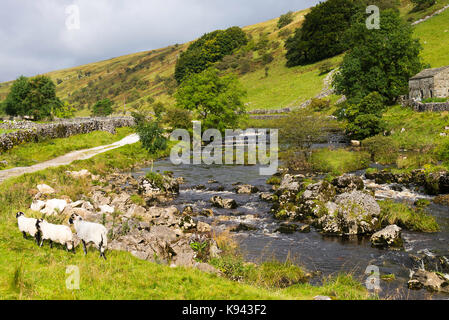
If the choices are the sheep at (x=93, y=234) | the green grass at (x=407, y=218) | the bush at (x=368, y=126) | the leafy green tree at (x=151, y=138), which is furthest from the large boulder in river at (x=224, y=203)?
the bush at (x=368, y=126)

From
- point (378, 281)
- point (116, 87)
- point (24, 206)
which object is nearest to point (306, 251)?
point (378, 281)

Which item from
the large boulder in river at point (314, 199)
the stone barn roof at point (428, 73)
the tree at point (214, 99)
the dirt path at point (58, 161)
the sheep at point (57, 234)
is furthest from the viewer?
the tree at point (214, 99)

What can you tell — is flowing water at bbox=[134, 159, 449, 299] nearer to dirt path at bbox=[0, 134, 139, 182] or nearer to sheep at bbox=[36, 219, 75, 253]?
sheep at bbox=[36, 219, 75, 253]

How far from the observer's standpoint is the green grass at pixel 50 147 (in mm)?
34906

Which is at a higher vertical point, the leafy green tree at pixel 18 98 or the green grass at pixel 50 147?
the leafy green tree at pixel 18 98

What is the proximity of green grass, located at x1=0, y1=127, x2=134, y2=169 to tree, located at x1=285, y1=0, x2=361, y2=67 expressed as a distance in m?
76.5

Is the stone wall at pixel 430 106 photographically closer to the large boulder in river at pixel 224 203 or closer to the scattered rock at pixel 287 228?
the large boulder in river at pixel 224 203

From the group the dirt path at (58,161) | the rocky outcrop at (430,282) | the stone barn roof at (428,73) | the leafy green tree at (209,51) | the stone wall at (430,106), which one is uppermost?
the leafy green tree at (209,51)

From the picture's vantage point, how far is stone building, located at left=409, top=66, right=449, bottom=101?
5266cm

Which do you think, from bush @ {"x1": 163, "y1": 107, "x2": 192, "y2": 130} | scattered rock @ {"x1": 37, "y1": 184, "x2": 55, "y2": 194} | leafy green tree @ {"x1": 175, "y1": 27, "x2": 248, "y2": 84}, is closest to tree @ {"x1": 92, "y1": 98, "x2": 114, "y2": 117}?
leafy green tree @ {"x1": 175, "y1": 27, "x2": 248, "y2": 84}

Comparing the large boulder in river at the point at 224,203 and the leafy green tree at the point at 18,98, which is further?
the leafy green tree at the point at 18,98

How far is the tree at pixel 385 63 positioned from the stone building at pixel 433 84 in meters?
3.43
